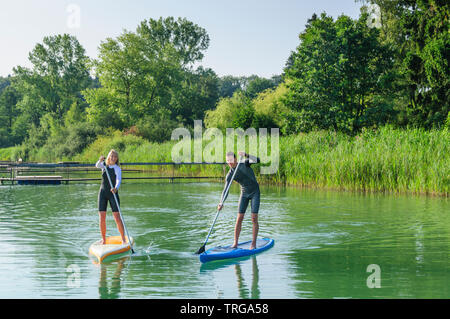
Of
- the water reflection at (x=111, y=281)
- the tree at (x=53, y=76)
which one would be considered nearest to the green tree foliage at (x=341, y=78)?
the water reflection at (x=111, y=281)

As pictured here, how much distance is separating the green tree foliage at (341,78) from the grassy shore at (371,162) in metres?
4.90

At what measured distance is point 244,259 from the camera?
964cm

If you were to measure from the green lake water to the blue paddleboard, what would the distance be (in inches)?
5.6

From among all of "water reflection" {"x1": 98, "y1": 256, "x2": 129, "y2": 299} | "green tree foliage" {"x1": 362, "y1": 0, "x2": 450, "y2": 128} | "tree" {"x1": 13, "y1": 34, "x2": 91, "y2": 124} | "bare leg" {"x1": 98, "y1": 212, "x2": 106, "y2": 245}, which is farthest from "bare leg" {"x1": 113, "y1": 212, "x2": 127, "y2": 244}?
"tree" {"x1": 13, "y1": 34, "x2": 91, "y2": 124}

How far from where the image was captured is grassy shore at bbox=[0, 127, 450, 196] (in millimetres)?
19312

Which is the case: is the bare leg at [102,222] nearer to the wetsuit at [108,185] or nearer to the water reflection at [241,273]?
the wetsuit at [108,185]

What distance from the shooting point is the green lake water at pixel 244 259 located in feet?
25.1

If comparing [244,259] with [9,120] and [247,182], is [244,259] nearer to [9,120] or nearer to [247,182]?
[247,182]

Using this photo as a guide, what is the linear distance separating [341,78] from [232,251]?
2343 centimetres

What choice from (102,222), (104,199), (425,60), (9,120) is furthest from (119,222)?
(9,120)

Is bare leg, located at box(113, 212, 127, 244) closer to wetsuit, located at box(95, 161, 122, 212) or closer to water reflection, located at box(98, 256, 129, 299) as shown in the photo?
wetsuit, located at box(95, 161, 122, 212)

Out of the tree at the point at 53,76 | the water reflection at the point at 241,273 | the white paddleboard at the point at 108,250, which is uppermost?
the tree at the point at 53,76

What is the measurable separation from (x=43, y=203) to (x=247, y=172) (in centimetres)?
1154
